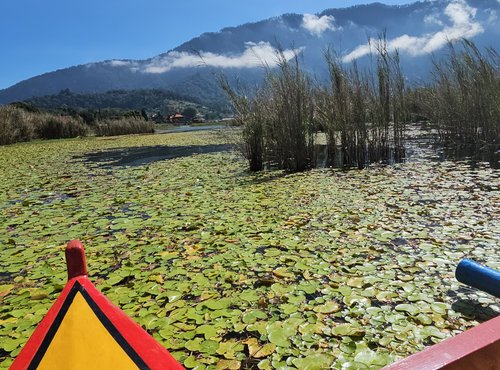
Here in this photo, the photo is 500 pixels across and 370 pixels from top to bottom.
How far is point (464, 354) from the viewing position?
3.26ft

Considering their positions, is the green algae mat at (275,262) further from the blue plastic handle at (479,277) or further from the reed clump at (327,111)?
the reed clump at (327,111)

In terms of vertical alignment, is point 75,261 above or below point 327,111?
below

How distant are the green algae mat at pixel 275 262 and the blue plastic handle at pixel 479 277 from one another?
0.13 meters

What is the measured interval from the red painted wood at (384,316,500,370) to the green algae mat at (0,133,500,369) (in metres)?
0.70

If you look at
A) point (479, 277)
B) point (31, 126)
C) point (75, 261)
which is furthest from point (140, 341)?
point (31, 126)

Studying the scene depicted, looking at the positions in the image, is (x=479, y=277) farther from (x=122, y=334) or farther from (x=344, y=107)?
(x=344, y=107)

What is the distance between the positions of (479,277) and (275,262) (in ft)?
4.64

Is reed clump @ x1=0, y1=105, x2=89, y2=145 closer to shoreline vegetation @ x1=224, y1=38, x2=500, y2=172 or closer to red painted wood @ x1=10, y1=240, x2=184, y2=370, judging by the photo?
shoreline vegetation @ x1=224, y1=38, x2=500, y2=172

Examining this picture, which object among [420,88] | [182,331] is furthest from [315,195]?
[420,88]

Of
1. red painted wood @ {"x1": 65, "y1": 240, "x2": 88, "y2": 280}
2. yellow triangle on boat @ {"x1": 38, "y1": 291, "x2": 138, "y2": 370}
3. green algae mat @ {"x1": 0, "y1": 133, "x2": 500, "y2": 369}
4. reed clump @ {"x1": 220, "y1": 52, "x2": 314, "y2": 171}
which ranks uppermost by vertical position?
reed clump @ {"x1": 220, "y1": 52, "x2": 314, "y2": 171}

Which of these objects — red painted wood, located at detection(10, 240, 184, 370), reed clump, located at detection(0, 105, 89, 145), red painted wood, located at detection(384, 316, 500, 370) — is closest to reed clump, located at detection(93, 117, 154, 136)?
reed clump, located at detection(0, 105, 89, 145)

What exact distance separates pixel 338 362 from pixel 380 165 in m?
5.95

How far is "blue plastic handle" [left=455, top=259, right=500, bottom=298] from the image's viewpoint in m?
1.99

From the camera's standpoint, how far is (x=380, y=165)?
710 centimetres
